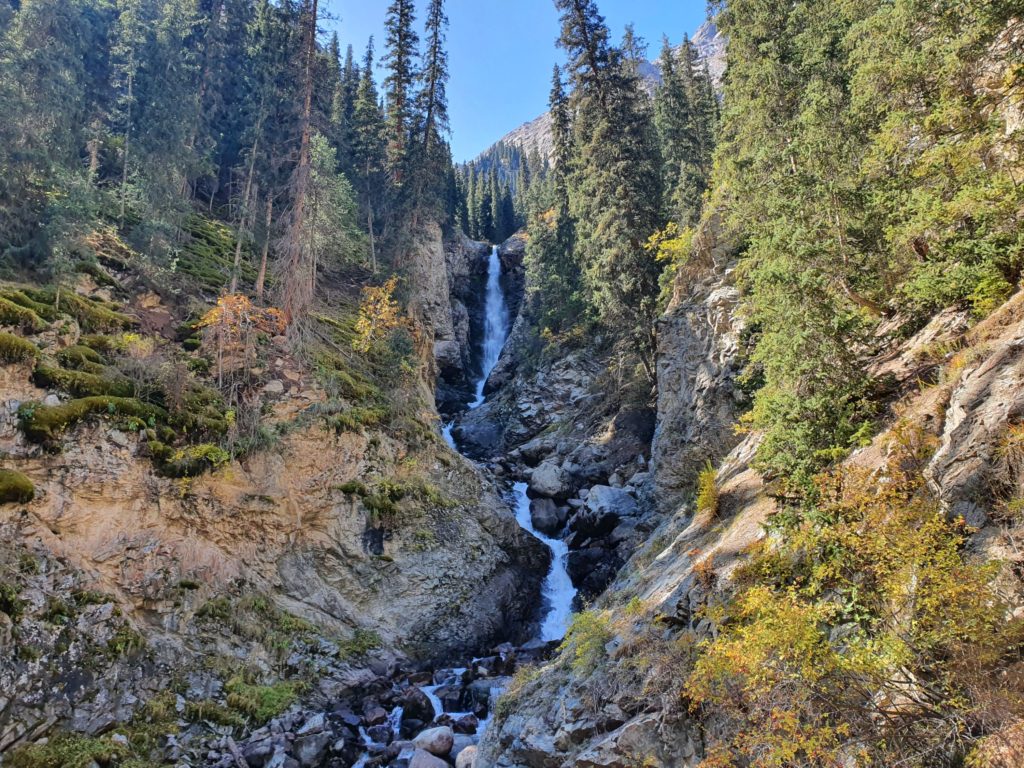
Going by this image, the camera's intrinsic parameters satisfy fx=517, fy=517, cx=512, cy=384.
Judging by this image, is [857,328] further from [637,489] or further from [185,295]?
[185,295]

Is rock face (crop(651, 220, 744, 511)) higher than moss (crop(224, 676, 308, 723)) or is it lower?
higher

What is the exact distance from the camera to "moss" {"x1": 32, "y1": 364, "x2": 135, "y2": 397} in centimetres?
1271

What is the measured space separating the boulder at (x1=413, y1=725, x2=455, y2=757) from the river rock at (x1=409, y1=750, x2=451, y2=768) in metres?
0.44

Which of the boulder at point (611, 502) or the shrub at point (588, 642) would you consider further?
the boulder at point (611, 502)

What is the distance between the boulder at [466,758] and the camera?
435 inches

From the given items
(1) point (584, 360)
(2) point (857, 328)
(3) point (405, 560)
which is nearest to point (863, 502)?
(2) point (857, 328)

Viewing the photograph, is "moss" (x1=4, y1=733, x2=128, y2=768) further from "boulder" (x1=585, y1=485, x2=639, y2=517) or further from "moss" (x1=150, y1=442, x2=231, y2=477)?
"boulder" (x1=585, y1=485, x2=639, y2=517)

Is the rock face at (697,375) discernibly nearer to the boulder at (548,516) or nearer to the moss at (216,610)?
the boulder at (548,516)

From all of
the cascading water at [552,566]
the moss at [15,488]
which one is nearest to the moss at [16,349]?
the moss at [15,488]

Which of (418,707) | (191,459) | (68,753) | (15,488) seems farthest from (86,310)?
(418,707)

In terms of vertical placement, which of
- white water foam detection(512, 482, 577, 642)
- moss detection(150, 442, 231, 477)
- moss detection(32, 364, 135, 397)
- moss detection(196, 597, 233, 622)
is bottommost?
white water foam detection(512, 482, 577, 642)

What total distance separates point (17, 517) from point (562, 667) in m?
11.9

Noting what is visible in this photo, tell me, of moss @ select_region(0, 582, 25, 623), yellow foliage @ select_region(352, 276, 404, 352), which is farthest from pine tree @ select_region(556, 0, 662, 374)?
moss @ select_region(0, 582, 25, 623)

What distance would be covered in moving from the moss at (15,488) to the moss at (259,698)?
609 cm
